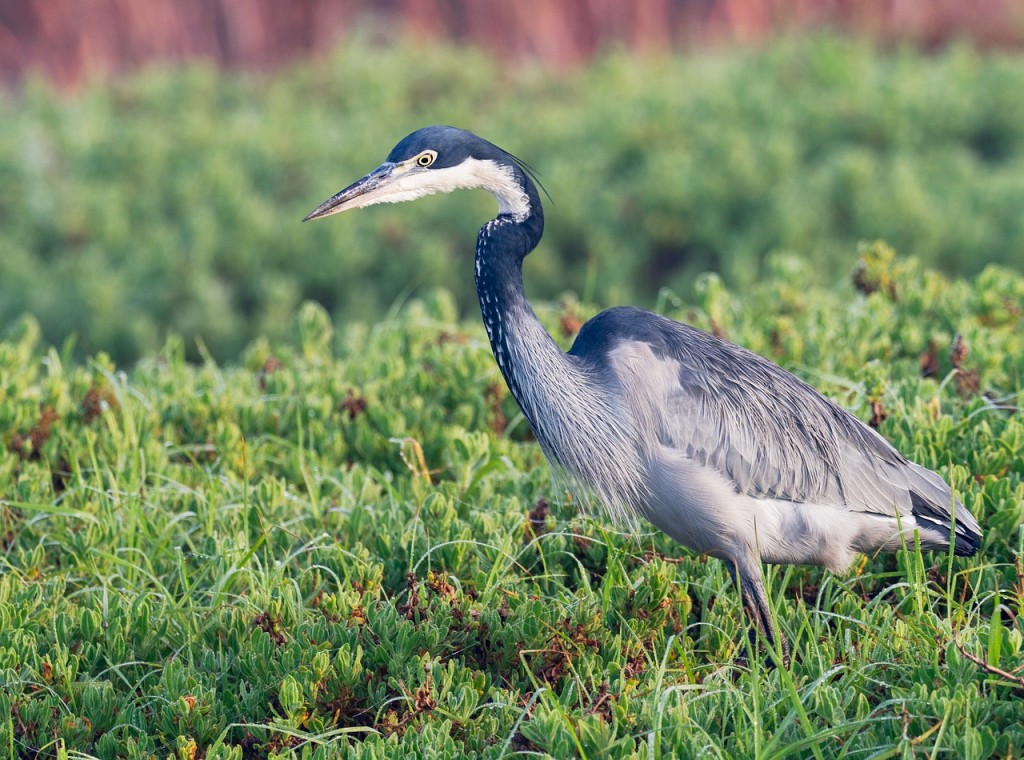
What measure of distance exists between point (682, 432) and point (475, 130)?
26.4 feet

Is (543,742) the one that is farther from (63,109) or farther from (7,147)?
(63,109)

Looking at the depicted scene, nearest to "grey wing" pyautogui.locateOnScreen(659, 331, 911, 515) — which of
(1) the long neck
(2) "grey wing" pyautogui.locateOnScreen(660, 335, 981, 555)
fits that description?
(2) "grey wing" pyautogui.locateOnScreen(660, 335, 981, 555)

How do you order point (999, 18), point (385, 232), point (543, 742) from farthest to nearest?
1. point (999, 18)
2. point (385, 232)
3. point (543, 742)

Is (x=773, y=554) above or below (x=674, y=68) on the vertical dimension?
below

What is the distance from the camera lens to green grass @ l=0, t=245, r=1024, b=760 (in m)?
3.69

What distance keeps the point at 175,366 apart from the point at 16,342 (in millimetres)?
932

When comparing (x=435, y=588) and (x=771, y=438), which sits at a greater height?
(x=771, y=438)

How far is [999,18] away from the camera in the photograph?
15008 millimetres

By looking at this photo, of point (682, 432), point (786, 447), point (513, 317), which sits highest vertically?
point (513, 317)

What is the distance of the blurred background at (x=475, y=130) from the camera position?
971 centimetres

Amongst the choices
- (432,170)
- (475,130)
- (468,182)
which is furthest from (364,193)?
(475,130)

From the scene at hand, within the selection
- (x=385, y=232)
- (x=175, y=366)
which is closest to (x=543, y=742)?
(x=175, y=366)

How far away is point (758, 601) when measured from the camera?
163 inches

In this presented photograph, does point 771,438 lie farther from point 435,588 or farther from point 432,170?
point 432,170
